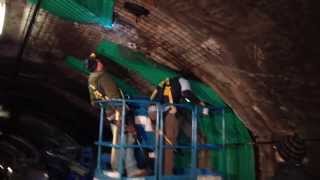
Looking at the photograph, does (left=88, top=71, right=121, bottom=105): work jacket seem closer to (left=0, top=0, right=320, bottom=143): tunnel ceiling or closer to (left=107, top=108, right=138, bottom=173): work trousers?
(left=107, top=108, right=138, bottom=173): work trousers

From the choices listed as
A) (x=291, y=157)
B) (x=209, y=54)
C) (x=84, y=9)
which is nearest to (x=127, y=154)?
(x=209, y=54)

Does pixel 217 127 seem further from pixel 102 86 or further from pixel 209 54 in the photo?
pixel 102 86

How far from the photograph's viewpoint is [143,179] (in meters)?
6.44

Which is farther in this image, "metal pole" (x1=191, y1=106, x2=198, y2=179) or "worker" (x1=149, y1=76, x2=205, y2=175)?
"worker" (x1=149, y1=76, x2=205, y2=175)

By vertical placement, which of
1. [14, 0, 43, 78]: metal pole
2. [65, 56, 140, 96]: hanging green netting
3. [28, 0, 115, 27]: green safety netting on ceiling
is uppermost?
[14, 0, 43, 78]: metal pole

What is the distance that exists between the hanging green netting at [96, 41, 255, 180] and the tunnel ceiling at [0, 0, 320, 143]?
0.88 ft

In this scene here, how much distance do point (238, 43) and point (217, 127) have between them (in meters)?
2.52

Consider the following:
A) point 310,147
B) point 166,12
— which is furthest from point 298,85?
point 166,12

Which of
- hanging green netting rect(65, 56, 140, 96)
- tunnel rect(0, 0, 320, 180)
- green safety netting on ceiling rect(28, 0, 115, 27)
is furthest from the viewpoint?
hanging green netting rect(65, 56, 140, 96)

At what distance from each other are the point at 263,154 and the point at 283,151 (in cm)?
102

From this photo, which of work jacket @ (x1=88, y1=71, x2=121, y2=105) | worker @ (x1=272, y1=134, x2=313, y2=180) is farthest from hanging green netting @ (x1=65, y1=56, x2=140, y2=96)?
worker @ (x1=272, y1=134, x2=313, y2=180)

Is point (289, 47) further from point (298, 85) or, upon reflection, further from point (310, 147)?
point (310, 147)

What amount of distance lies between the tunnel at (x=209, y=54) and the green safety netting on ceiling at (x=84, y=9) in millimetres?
14

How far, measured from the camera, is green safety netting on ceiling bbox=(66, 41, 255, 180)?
22.8 feet
